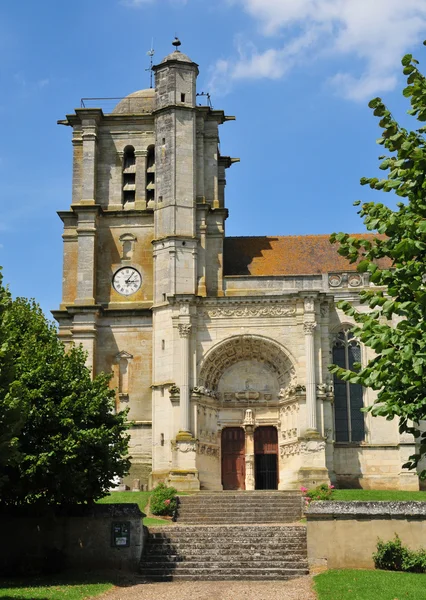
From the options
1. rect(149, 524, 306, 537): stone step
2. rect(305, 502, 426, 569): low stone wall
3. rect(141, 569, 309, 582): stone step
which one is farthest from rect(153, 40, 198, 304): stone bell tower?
rect(305, 502, 426, 569): low stone wall

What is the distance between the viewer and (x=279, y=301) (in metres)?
38.0

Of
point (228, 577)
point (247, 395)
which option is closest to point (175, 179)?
point (247, 395)

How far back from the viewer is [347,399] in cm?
3847

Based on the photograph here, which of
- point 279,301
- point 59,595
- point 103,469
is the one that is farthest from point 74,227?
point 59,595

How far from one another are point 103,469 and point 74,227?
762 inches

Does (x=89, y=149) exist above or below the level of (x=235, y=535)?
above

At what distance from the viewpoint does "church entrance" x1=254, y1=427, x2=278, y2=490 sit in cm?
3850

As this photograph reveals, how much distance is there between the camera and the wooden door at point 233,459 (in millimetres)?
38562

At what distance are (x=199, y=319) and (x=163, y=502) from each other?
926 centimetres

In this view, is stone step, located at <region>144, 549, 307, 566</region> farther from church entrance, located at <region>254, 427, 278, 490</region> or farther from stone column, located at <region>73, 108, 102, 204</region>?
stone column, located at <region>73, 108, 102, 204</region>

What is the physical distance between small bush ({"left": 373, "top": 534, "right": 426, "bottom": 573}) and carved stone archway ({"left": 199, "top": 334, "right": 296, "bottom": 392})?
15.9m

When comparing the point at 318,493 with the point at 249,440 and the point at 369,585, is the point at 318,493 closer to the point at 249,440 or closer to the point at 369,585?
the point at 249,440

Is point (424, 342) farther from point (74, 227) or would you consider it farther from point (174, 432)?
point (74, 227)

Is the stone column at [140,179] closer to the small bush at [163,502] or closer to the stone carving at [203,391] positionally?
the stone carving at [203,391]
